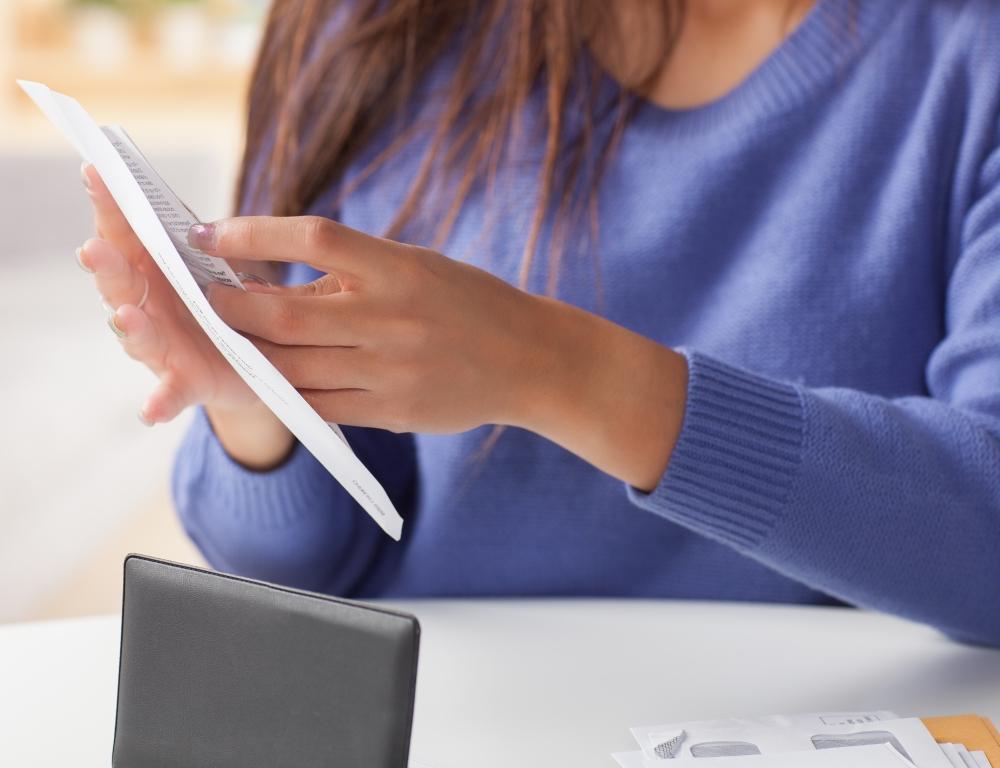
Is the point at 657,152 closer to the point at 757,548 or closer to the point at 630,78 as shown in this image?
the point at 630,78

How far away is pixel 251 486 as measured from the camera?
2.89 feet

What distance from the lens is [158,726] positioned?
21.3 inches

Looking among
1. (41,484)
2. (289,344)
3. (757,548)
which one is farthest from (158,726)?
(41,484)

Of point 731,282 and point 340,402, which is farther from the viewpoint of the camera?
point 731,282

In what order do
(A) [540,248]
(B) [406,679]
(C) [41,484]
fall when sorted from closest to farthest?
(B) [406,679] → (A) [540,248] → (C) [41,484]

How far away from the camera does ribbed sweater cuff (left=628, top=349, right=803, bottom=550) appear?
66 centimetres

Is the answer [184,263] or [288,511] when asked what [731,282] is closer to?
[288,511]

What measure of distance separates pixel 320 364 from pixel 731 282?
461 millimetres

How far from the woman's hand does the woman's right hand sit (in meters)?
0.09

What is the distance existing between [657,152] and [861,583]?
40cm

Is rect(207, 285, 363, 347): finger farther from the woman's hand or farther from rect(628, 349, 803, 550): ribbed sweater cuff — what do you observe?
rect(628, 349, 803, 550): ribbed sweater cuff

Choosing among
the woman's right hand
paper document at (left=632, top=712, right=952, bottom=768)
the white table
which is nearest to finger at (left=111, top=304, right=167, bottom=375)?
the woman's right hand

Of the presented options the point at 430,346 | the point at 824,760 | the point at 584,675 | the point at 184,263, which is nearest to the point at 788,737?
the point at 824,760

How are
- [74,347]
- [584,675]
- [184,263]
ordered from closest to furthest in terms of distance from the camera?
[184,263] < [584,675] < [74,347]
